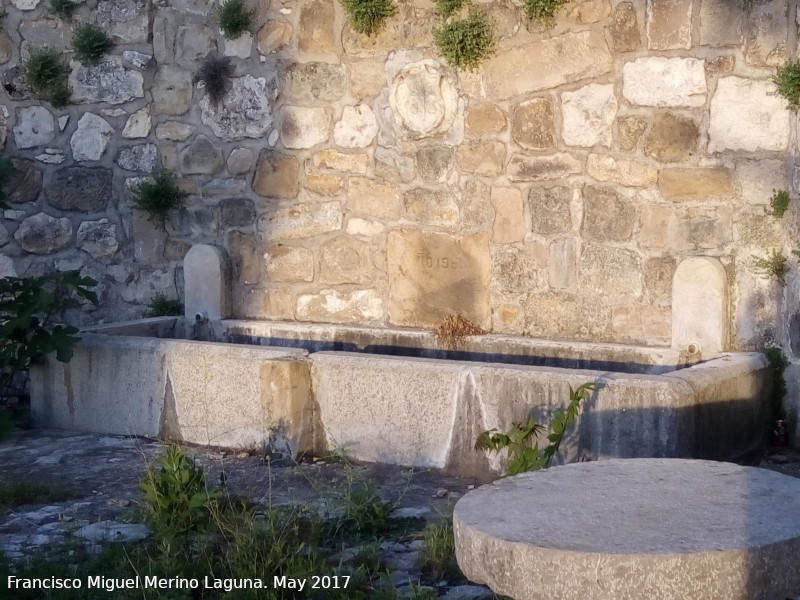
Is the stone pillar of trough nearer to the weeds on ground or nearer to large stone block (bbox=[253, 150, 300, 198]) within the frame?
large stone block (bbox=[253, 150, 300, 198])

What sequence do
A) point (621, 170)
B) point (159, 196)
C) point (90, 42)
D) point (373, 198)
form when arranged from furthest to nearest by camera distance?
point (90, 42) < point (159, 196) < point (373, 198) < point (621, 170)

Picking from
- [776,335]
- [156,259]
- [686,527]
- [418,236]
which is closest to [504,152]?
[418,236]

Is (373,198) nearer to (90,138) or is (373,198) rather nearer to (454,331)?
(454,331)

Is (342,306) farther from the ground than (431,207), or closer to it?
closer to it

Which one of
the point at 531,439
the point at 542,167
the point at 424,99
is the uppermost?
the point at 424,99

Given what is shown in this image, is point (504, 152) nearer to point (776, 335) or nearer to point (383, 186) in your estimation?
point (383, 186)

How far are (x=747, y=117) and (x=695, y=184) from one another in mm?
393

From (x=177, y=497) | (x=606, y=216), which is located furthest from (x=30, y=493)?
(x=606, y=216)

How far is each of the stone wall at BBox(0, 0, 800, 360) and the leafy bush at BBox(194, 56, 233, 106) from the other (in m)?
0.06

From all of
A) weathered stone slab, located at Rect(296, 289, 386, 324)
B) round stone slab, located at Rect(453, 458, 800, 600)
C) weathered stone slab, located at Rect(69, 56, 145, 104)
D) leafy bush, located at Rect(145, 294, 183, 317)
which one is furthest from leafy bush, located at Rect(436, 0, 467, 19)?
round stone slab, located at Rect(453, 458, 800, 600)

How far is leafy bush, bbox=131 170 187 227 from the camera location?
6895mm

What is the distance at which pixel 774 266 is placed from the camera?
16.7 feet

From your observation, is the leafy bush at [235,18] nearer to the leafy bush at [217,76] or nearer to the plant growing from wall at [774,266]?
the leafy bush at [217,76]

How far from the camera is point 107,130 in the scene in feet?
23.4
